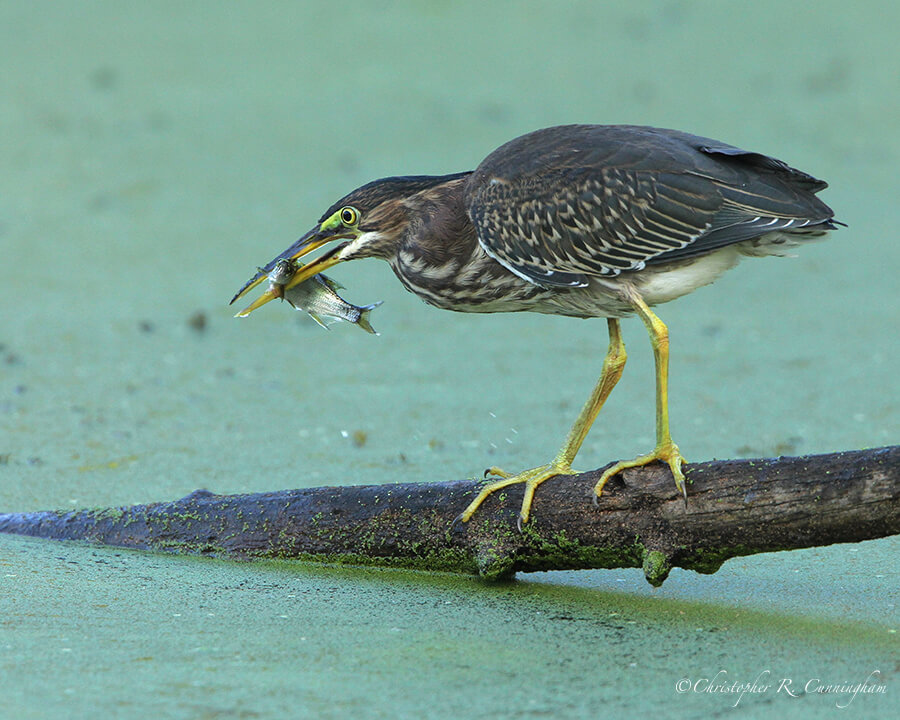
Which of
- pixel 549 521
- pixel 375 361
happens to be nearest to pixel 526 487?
pixel 549 521

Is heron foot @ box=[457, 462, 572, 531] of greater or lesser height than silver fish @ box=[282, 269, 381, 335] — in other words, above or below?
below

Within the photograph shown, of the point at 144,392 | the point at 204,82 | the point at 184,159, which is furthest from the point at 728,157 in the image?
the point at 204,82

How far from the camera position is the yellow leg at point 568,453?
322cm

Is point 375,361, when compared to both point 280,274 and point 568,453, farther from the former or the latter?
point 568,453

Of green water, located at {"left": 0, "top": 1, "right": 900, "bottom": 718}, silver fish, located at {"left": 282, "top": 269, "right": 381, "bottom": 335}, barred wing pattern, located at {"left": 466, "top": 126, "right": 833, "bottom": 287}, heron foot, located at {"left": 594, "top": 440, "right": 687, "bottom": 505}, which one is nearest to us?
green water, located at {"left": 0, "top": 1, "right": 900, "bottom": 718}

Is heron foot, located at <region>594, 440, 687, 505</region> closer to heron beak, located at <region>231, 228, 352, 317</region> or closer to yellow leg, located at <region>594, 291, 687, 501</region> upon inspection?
yellow leg, located at <region>594, 291, 687, 501</region>

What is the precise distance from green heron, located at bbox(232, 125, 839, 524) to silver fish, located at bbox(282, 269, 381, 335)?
46 mm

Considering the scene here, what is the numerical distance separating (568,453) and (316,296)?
91cm

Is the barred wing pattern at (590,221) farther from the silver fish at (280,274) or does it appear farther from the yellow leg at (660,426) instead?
the silver fish at (280,274)

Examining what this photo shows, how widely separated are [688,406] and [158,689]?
9.69 ft

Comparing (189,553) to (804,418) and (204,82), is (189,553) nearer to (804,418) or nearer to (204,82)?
(804,418)

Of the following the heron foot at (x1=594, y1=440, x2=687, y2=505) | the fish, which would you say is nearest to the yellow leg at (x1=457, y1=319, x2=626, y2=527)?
the heron foot at (x1=594, y1=440, x2=687, y2=505)

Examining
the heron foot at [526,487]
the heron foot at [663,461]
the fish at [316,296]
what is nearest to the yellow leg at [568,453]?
the heron foot at [526,487]

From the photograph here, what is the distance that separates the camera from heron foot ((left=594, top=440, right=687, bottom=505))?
9.71ft
